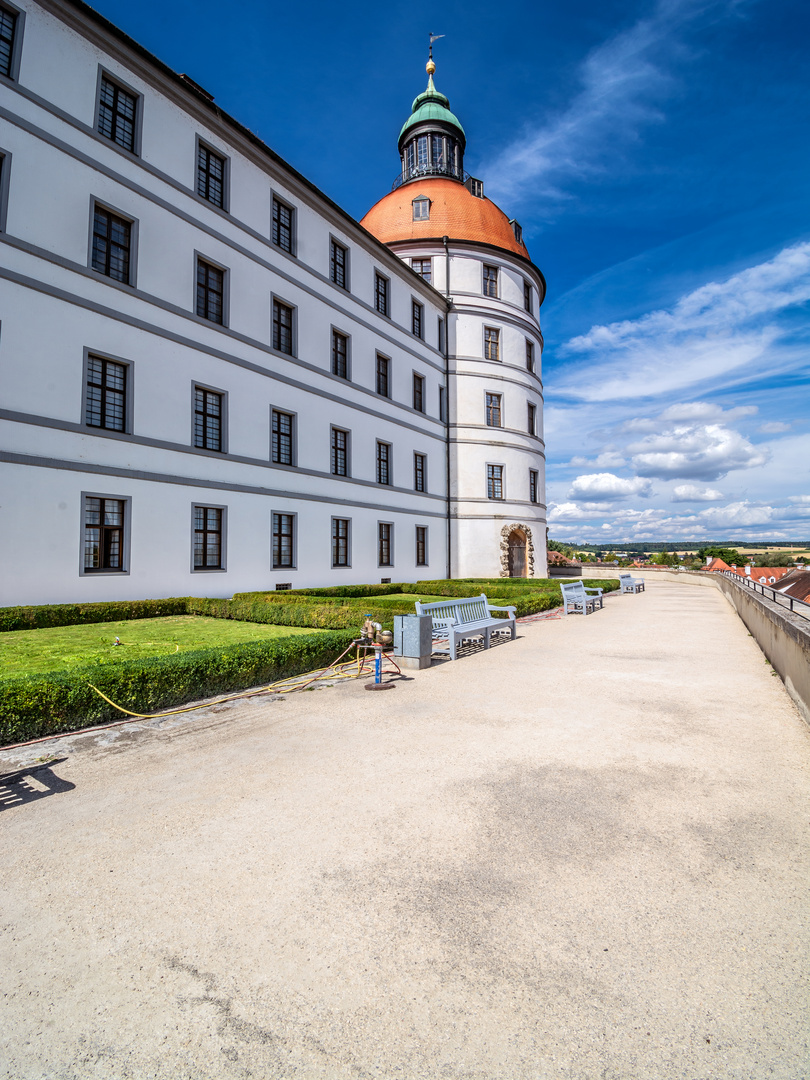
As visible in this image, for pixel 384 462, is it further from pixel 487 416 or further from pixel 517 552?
pixel 517 552

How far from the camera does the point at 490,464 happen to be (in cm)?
3550

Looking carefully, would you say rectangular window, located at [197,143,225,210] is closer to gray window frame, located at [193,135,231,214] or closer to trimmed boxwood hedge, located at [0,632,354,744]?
gray window frame, located at [193,135,231,214]

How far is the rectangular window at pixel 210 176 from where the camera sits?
2023 centimetres

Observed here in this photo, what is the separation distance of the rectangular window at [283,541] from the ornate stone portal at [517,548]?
638 inches

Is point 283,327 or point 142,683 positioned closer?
point 142,683

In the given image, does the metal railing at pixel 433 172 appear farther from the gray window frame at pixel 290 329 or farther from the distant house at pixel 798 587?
the distant house at pixel 798 587

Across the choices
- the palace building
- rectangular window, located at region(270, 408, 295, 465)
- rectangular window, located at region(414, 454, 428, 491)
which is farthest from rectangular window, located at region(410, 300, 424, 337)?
rectangular window, located at region(270, 408, 295, 465)

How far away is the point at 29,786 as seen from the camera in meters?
5.13

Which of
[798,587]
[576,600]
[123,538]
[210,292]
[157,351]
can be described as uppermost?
[210,292]

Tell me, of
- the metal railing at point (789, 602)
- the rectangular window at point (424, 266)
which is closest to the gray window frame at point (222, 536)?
the metal railing at point (789, 602)

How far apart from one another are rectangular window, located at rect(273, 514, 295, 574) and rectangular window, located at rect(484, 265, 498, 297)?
22839 millimetres

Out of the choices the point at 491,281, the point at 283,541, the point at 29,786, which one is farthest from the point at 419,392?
the point at 29,786

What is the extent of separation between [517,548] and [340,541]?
15.1 metres

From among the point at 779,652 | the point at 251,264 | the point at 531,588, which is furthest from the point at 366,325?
the point at 779,652
